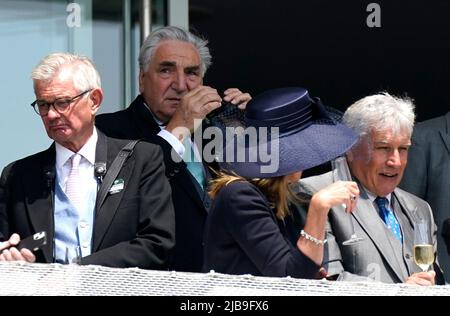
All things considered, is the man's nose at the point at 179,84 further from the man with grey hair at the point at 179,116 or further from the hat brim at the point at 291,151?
the hat brim at the point at 291,151

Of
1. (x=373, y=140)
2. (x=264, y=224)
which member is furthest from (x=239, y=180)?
(x=373, y=140)

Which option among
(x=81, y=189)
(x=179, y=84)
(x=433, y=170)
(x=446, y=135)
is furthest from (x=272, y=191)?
(x=446, y=135)

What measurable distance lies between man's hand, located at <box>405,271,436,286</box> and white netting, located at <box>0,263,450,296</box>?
0.68m

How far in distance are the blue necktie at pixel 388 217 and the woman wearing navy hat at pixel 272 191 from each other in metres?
0.48

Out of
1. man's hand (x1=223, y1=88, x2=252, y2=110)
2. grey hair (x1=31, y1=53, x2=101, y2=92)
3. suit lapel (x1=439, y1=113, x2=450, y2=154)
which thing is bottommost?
suit lapel (x1=439, y1=113, x2=450, y2=154)

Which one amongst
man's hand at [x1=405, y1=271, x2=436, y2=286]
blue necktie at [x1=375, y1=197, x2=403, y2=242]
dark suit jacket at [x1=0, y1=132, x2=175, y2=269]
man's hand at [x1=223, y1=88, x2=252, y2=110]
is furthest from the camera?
man's hand at [x1=223, y1=88, x2=252, y2=110]

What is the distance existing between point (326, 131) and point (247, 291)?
3.18 ft

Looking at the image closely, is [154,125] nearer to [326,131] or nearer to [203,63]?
[203,63]

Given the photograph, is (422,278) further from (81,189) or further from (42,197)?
(42,197)

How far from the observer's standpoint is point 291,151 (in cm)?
470

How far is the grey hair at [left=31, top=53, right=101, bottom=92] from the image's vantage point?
16.4 ft

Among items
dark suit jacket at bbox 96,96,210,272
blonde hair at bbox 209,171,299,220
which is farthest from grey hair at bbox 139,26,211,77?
blonde hair at bbox 209,171,299,220

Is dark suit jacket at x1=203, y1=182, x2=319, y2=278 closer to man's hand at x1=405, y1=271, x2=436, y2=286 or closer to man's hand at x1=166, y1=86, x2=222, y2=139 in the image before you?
man's hand at x1=405, y1=271, x2=436, y2=286

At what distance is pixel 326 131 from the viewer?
484 centimetres
